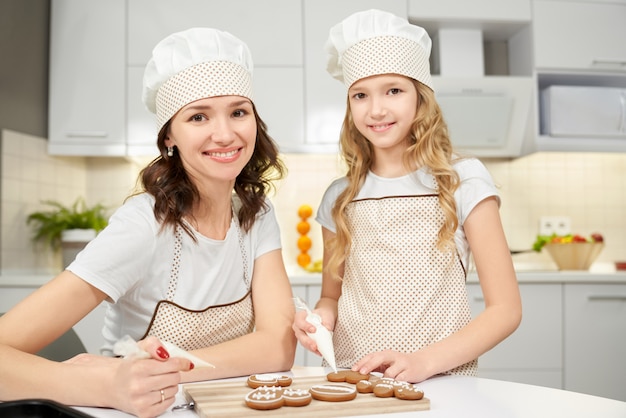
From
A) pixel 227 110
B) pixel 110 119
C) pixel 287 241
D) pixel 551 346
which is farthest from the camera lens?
pixel 287 241

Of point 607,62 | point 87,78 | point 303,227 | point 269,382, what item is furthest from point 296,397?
point 607,62

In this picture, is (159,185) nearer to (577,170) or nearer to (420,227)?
(420,227)

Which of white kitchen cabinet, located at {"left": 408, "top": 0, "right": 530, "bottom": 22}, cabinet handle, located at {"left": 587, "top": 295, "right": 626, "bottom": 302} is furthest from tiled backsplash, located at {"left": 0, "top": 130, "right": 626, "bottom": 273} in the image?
white kitchen cabinet, located at {"left": 408, "top": 0, "right": 530, "bottom": 22}

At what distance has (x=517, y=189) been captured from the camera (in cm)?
354

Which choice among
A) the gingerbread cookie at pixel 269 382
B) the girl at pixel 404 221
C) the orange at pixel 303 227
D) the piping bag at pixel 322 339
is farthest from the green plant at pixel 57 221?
the gingerbread cookie at pixel 269 382

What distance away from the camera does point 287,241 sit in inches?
136

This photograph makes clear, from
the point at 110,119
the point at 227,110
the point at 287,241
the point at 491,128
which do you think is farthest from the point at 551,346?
the point at 110,119

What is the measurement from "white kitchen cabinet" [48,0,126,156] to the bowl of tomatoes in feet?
7.29

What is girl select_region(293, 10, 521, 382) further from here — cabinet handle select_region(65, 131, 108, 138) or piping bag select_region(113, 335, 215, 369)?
cabinet handle select_region(65, 131, 108, 138)

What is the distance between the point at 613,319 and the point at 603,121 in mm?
1038

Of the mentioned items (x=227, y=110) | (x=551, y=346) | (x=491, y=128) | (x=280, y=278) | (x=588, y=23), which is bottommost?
(x=551, y=346)

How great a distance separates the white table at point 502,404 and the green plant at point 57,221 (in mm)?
2285

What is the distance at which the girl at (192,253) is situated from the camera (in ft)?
3.55

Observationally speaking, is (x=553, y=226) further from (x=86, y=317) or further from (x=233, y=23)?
(x=86, y=317)
